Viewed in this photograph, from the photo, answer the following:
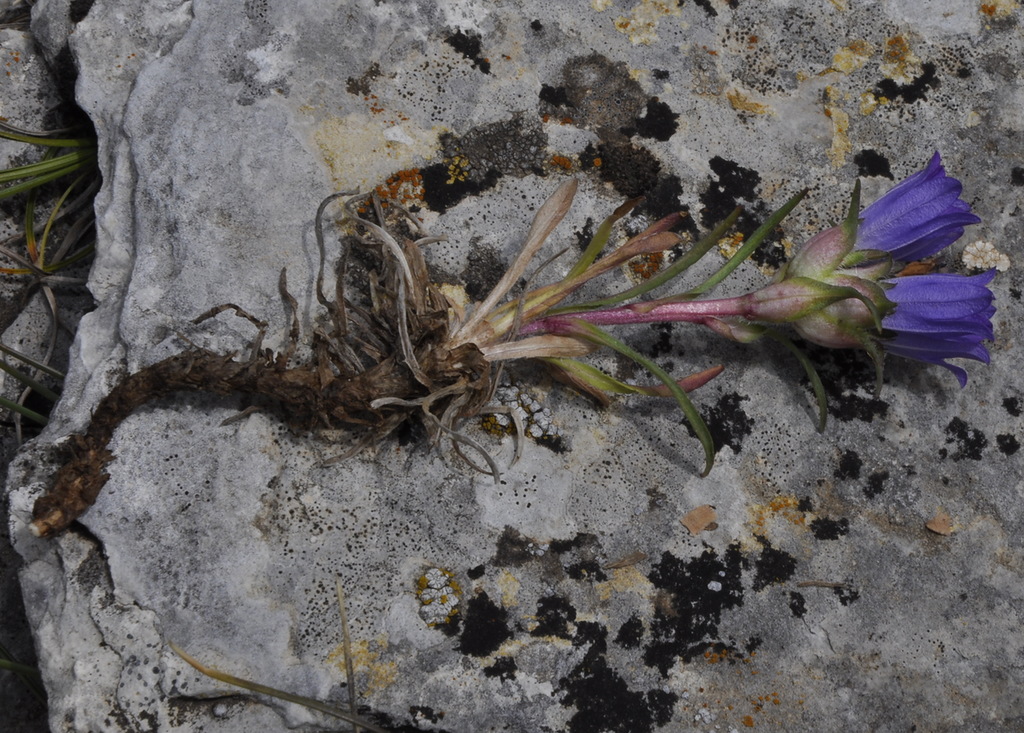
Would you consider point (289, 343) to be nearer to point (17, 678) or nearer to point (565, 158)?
point (565, 158)

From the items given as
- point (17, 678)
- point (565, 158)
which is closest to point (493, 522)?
point (565, 158)

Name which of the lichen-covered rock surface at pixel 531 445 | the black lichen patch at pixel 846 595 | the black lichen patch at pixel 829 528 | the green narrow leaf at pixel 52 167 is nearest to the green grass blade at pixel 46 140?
the green narrow leaf at pixel 52 167

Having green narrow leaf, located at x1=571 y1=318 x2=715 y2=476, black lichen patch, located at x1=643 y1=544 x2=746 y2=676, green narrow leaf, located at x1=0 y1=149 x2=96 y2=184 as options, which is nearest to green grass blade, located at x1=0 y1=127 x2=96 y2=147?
green narrow leaf, located at x1=0 y1=149 x2=96 y2=184

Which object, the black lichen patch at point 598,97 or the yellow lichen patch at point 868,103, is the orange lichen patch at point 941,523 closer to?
the yellow lichen patch at point 868,103

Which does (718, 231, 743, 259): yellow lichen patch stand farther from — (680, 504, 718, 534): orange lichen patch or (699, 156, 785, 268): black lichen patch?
(680, 504, 718, 534): orange lichen patch

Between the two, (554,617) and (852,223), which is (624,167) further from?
(554,617)
